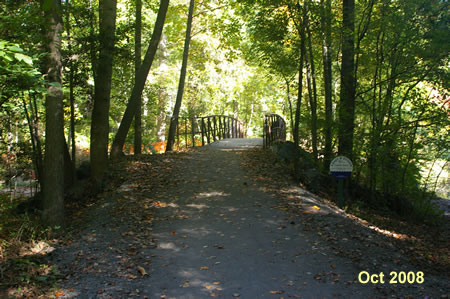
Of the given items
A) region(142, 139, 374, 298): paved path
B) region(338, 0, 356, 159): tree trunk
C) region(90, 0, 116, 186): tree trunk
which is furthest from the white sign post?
region(90, 0, 116, 186): tree trunk

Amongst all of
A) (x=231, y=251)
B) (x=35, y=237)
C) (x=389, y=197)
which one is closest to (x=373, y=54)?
(x=389, y=197)

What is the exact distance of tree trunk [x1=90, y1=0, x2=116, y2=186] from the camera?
8.90m

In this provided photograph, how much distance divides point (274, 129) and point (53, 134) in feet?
29.5

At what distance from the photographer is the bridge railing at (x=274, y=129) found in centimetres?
1374

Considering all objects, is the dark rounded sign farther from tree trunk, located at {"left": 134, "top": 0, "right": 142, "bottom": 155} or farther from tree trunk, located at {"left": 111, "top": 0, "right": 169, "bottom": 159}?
tree trunk, located at {"left": 134, "top": 0, "right": 142, "bottom": 155}

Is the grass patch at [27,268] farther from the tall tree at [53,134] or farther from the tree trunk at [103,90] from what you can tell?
the tree trunk at [103,90]

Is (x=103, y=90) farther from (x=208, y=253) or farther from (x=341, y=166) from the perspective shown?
(x=341, y=166)

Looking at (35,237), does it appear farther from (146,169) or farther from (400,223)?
(400,223)

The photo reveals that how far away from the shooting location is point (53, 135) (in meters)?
6.43

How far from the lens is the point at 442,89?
9.73 metres

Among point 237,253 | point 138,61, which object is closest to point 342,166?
point 237,253

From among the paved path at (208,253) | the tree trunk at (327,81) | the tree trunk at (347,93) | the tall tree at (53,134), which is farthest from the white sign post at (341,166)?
the tall tree at (53,134)

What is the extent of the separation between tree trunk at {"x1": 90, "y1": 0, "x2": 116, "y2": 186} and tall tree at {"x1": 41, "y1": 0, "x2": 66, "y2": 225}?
2.44 m

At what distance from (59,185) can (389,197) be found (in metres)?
9.42
